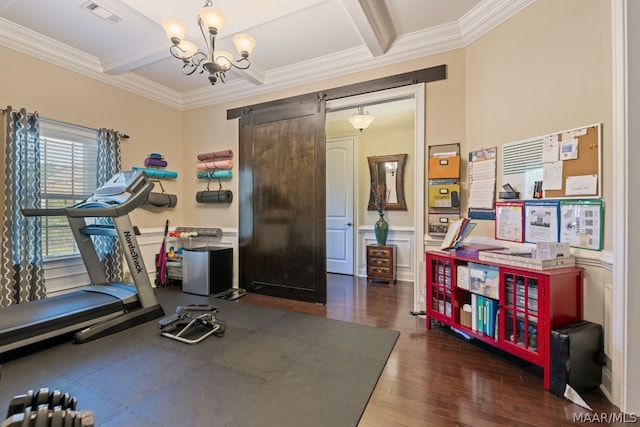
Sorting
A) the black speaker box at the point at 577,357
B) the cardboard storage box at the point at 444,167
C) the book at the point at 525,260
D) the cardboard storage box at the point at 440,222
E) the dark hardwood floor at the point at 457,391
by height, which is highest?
the cardboard storage box at the point at 444,167

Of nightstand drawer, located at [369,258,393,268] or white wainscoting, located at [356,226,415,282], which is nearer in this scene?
nightstand drawer, located at [369,258,393,268]

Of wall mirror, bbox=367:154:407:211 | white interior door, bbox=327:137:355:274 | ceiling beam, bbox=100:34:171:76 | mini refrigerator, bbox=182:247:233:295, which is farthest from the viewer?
white interior door, bbox=327:137:355:274

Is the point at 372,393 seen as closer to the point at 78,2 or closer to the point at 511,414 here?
the point at 511,414

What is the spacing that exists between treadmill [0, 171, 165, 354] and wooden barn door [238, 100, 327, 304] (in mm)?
1523

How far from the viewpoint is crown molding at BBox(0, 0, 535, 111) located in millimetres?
2857

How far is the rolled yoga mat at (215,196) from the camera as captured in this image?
459cm

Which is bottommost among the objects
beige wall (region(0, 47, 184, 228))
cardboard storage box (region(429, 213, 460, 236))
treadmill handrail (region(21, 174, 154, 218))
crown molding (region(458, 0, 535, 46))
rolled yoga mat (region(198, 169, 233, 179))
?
cardboard storage box (region(429, 213, 460, 236))

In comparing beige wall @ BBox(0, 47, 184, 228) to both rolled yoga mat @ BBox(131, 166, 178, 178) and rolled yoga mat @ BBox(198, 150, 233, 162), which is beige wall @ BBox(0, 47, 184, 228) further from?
rolled yoga mat @ BBox(198, 150, 233, 162)

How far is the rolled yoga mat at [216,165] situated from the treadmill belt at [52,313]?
2361 mm

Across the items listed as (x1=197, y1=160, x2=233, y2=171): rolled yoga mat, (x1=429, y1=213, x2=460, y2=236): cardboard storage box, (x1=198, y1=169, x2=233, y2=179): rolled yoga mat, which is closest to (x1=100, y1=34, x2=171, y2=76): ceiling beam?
(x1=197, y1=160, x2=233, y2=171): rolled yoga mat

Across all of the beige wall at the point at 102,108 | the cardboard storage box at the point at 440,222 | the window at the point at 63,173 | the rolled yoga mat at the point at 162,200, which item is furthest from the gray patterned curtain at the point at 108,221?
the cardboard storage box at the point at 440,222

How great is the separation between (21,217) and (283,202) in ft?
9.63

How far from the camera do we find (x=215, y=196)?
4.65 meters

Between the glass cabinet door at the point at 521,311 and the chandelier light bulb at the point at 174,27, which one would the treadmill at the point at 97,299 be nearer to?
the chandelier light bulb at the point at 174,27
